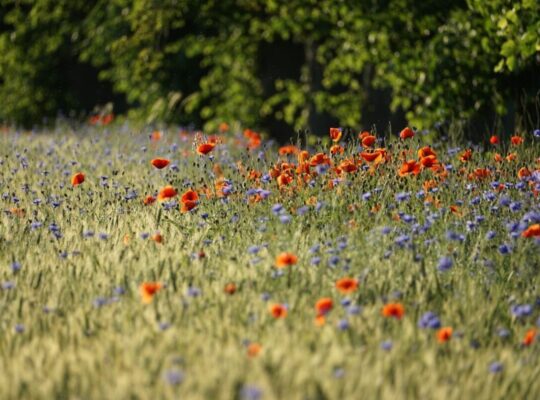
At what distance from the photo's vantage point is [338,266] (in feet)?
12.3

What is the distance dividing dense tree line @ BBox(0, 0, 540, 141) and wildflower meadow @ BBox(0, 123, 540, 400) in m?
2.62

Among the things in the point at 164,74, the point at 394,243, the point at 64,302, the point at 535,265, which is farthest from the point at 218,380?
the point at 164,74

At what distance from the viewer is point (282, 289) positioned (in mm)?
3562


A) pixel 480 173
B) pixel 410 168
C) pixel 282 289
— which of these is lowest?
pixel 282 289

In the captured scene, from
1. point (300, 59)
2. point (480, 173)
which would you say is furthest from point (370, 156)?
point (300, 59)

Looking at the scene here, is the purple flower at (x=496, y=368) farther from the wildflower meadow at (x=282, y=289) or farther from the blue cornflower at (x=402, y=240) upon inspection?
the blue cornflower at (x=402, y=240)

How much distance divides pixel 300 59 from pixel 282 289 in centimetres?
899

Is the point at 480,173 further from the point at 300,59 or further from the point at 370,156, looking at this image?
the point at 300,59

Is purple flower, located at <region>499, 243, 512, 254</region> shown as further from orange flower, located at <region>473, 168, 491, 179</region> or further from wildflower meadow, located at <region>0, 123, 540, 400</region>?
orange flower, located at <region>473, 168, 491, 179</region>

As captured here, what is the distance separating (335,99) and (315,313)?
7.99m

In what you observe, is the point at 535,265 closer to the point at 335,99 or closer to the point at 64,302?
the point at 64,302

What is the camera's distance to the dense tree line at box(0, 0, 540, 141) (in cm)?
861

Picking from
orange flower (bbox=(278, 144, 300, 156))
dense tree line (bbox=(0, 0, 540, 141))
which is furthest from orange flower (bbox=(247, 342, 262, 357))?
dense tree line (bbox=(0, 0, 540, 141))

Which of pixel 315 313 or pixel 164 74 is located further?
pixel 164 74
